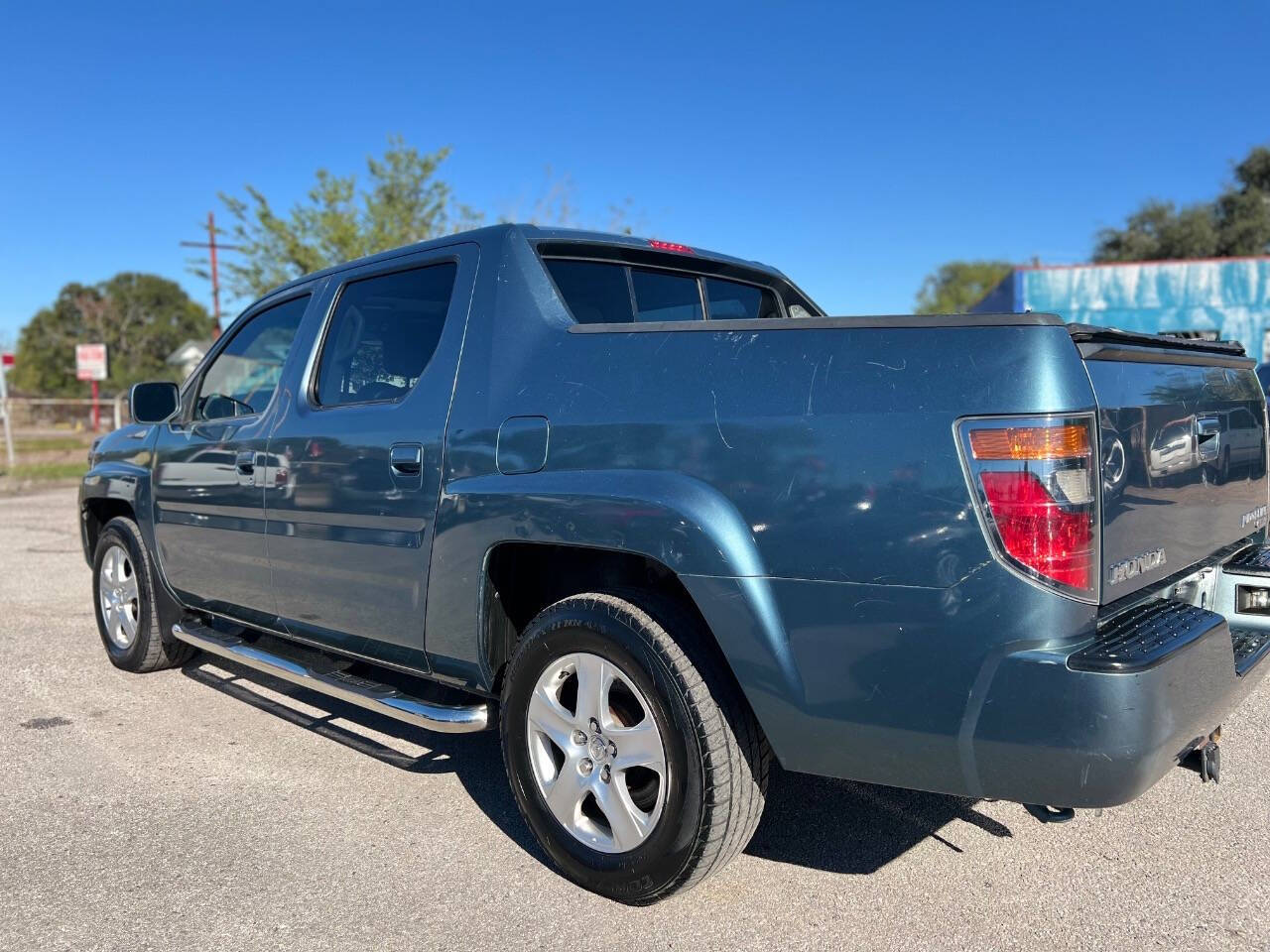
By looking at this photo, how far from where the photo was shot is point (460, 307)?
3365 mm

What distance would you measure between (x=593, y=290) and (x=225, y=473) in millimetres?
1887

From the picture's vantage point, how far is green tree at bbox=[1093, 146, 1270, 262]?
3556 cm

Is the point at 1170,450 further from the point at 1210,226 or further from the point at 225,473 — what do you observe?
the point at 1210,226

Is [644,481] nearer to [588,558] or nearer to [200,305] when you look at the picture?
[588,558]

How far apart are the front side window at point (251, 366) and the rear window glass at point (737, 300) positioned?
66.7 inches

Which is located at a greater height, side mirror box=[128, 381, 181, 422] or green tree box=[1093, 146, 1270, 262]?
green tree box=[1093, 146, 1270, 262]

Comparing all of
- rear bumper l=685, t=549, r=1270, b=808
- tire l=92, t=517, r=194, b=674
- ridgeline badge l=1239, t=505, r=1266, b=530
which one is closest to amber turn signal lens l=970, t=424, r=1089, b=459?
rear bumper l=685, t=549, r=1270, b=808

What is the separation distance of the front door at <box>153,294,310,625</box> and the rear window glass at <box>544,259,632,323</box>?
135 cm

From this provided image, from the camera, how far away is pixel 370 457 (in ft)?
11.3

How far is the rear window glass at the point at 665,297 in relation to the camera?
372 centimetres

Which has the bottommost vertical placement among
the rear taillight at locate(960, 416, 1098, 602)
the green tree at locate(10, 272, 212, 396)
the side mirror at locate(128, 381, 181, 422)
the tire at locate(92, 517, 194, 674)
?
the tire at locate(92, 517, 194, 674)

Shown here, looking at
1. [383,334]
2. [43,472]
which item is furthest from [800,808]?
[43,472]

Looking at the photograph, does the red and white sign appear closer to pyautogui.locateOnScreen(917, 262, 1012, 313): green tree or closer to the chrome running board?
the chrome running board

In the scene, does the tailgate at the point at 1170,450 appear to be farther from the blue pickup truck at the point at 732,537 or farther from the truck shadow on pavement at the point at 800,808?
the truck shadow on pavement at the point at 800,808
